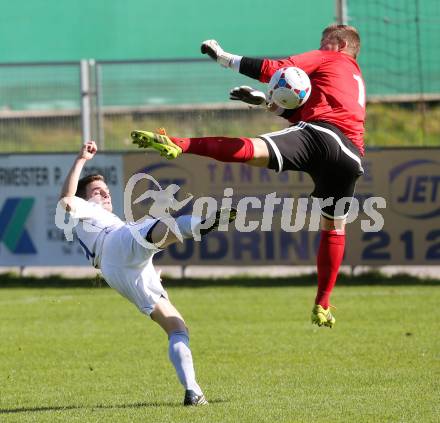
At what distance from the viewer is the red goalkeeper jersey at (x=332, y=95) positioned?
9523 millimetres

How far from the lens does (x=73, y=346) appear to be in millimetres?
12797

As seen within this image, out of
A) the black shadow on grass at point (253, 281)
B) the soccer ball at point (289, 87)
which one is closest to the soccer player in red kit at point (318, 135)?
the soccer ball at point (289, 87)

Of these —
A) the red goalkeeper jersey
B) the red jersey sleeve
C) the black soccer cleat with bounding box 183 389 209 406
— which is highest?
the red jersey sleeve

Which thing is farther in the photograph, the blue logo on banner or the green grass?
the blue logo on banner

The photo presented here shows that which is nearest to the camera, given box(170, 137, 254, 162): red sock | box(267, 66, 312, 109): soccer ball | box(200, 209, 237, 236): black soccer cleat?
box(200, 209, 237, 236): black soccer cleat

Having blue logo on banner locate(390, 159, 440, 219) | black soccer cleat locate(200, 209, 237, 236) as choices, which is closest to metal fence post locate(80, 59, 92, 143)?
blue logo on banner locate(390, 159, 440, 219)

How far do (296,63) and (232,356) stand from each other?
369 cm

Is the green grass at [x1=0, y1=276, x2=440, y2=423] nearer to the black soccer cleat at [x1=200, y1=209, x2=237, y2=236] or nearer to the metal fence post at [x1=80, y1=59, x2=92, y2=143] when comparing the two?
the black soccer cleat at [x1=200, y1=209, x2=237, y2=236]

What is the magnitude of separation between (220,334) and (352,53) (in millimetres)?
4462

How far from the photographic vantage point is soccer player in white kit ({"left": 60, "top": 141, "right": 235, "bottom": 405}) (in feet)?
29.7

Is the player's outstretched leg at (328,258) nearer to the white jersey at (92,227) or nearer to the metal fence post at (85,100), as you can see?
the white jersey at (92,227)

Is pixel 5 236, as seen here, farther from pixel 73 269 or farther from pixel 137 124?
pixel 137 124

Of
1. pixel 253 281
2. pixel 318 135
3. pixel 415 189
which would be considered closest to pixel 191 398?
pixel 318 135

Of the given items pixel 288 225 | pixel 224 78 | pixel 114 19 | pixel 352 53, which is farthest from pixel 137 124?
pixel 352 53
